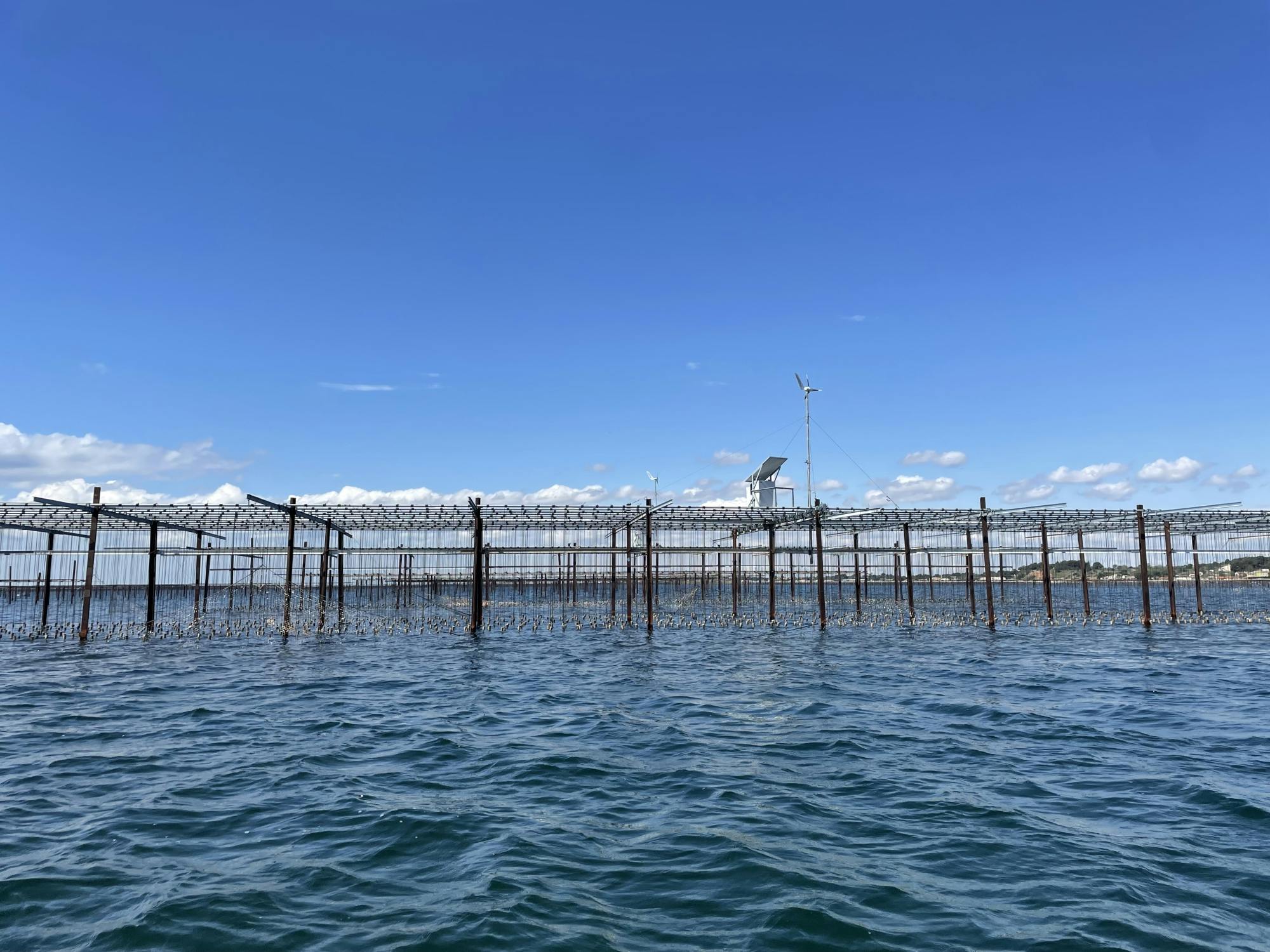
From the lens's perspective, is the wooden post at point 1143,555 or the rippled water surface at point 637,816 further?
the wooden post at point 1143,555

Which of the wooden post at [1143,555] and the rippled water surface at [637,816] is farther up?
the wooden post at [1143,555]

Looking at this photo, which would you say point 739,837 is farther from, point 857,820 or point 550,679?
point 550,679

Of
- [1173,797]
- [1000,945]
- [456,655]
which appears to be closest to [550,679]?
[456,655]

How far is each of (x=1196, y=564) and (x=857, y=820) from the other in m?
56.2

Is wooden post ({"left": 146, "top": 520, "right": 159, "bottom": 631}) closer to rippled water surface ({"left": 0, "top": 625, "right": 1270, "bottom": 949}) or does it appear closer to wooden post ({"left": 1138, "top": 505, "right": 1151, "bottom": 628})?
rippled water surface ({"left": 0, "top": 625, "right": 1270, "bottom": 949})

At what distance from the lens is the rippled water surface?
734 centimetres

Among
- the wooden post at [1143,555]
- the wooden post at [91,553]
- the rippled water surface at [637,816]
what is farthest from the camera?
the wooden post at [1143,555]

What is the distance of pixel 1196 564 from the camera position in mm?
53344

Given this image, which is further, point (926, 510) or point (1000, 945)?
point (926, 510)

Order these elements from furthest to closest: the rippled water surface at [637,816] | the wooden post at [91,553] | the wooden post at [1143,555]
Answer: the wooden post at [1143,555]
the wooden post at [91,553]
the rippled water surface at [637,816]

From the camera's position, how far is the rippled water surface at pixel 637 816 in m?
7.34

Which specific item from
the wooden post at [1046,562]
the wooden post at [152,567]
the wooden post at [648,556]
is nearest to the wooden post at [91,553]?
the wooden post at [152,567]

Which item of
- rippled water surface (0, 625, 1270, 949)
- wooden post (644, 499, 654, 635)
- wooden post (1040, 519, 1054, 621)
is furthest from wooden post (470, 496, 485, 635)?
wooden post (1040, 519, 1054, 621)

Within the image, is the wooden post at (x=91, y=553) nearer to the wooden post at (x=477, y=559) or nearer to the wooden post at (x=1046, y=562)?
the wooden post at (x=477, y=559)
